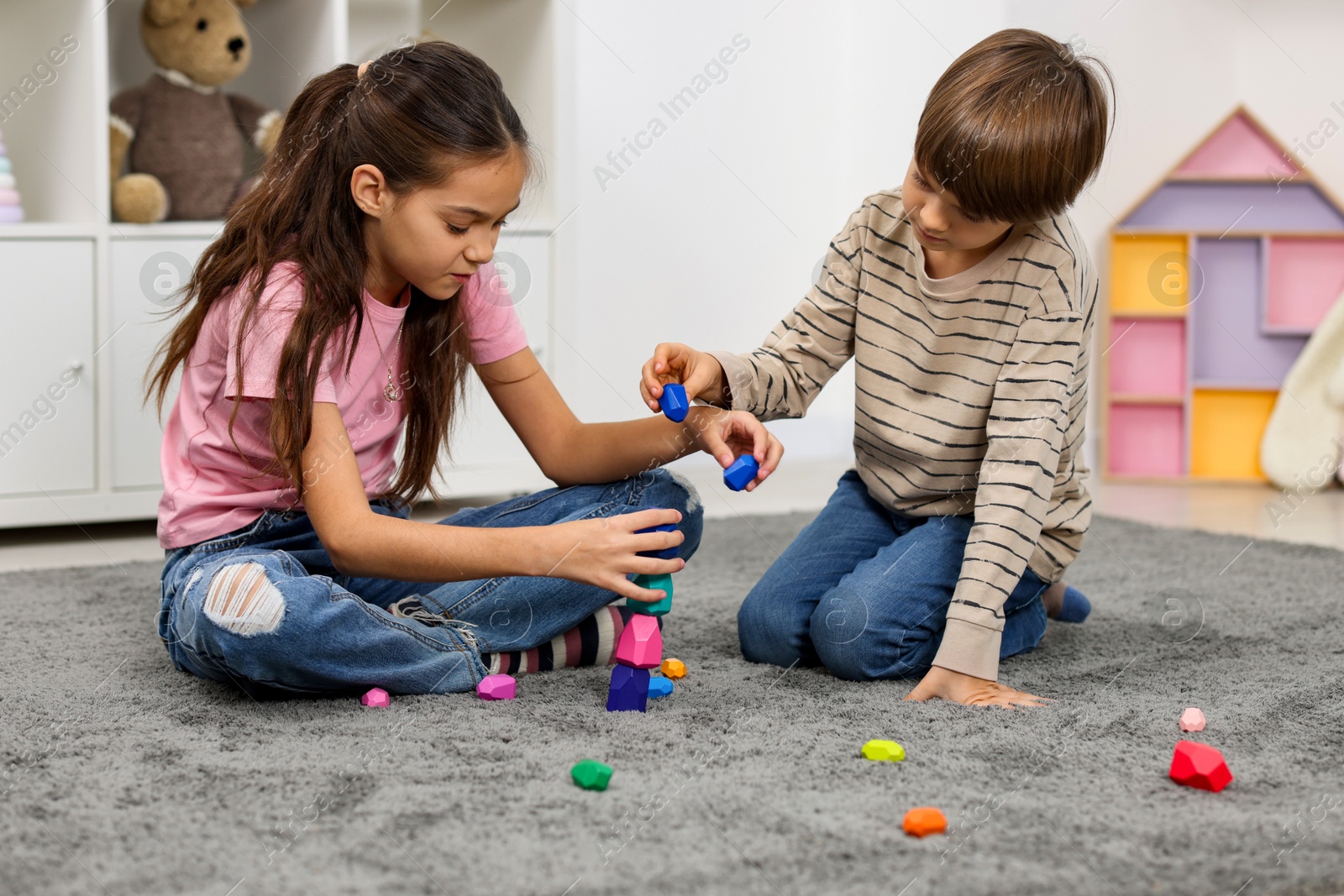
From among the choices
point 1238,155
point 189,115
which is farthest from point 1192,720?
point 1238,155

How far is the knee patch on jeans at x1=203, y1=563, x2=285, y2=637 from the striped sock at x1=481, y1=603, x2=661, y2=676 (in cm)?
23

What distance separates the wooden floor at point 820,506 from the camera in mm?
1738

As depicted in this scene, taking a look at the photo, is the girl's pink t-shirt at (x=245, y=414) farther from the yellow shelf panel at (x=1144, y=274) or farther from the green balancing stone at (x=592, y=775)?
the yellow shelf panel at (x=1144, y=274)

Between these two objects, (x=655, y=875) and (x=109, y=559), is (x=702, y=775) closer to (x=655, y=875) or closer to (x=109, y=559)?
(x=655, y=875)

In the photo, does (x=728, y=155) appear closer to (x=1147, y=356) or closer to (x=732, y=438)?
(x=1147, y=356)

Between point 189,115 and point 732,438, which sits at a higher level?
point 189,115

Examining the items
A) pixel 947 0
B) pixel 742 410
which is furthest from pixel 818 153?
pixel 742 410

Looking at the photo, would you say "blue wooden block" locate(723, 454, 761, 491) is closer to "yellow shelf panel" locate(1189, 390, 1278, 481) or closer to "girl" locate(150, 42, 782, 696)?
"girl" locate(150, 42, 782, 696)

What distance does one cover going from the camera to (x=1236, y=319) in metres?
2.47

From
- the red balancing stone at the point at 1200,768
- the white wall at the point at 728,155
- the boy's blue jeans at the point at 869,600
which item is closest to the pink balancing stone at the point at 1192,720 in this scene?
the red balancing stone at the point at 1200,768

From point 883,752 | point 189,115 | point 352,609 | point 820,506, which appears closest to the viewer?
point 883,752

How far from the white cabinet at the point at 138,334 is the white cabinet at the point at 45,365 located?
0.03 meters

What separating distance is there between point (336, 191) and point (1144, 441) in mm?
1897

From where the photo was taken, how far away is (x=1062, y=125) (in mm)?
1021
